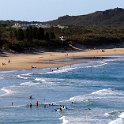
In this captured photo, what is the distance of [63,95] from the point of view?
132ft

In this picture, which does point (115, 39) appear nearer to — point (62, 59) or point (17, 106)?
point (62, 59)

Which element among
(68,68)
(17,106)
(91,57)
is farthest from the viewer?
(91,57)

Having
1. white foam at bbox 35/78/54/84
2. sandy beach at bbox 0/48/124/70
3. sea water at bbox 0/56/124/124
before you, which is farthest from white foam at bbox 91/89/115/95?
sandy beach at bbox 0/48/124/70

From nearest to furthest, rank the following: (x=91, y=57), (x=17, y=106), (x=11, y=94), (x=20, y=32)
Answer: (x=17, y=106) → (x=11, y=94) → (x=91, y=57) → (x=20, y=32)

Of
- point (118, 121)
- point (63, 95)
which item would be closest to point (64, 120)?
point (118, 121)

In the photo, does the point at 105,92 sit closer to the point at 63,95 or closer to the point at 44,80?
the point at 63,95

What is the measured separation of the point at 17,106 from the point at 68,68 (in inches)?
1004

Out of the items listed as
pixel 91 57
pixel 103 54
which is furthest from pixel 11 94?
pixel 103 54

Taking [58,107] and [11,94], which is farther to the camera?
[11,94]

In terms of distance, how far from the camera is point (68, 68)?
2361 inches

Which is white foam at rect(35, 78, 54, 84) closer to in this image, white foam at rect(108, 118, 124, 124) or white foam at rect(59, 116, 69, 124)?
white foam at rect(59, 116, 69, 124)

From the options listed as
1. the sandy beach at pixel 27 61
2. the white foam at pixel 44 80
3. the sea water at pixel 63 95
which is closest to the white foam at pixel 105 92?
the sea water at pixel 63 95

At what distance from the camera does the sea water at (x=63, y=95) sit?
3181 centimetres

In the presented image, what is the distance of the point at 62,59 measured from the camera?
71125mm
